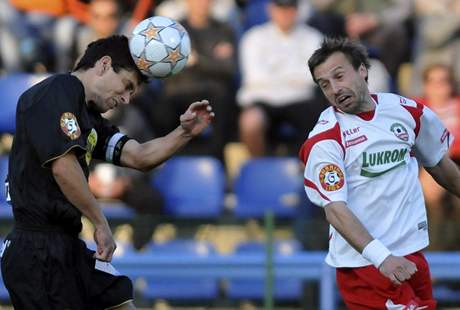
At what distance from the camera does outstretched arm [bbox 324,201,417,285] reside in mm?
5180

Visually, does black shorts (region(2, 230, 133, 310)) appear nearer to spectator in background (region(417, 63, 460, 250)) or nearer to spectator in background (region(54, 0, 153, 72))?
spectator in background (region(417, 63, 460, 250))

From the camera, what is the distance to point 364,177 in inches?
221

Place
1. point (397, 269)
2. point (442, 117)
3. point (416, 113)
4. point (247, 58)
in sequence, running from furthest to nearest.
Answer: point (247, 58)
point (442, 117)
point (416, 113)
point (397, 269)

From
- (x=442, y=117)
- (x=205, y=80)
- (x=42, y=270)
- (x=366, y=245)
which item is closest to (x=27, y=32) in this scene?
(x=205, y=80)

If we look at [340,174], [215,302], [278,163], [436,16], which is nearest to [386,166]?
[340,174]

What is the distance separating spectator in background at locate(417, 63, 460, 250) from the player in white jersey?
141 inches

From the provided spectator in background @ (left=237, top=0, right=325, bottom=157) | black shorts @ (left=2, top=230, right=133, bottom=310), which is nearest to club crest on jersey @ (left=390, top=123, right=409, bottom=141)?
black shorts @ (left=2, top=230, right=133, bottom=310)

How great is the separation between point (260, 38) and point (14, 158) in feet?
17.3

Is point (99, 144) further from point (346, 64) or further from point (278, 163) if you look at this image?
point (278, 163)

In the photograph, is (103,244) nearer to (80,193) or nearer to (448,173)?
(80,193)

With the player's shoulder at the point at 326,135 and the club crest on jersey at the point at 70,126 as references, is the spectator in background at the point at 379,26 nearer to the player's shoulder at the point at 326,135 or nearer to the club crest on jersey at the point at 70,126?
the player's shoulder at the point at 326,135

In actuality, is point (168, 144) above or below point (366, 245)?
above

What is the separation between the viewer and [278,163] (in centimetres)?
1028

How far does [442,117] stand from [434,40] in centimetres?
99
